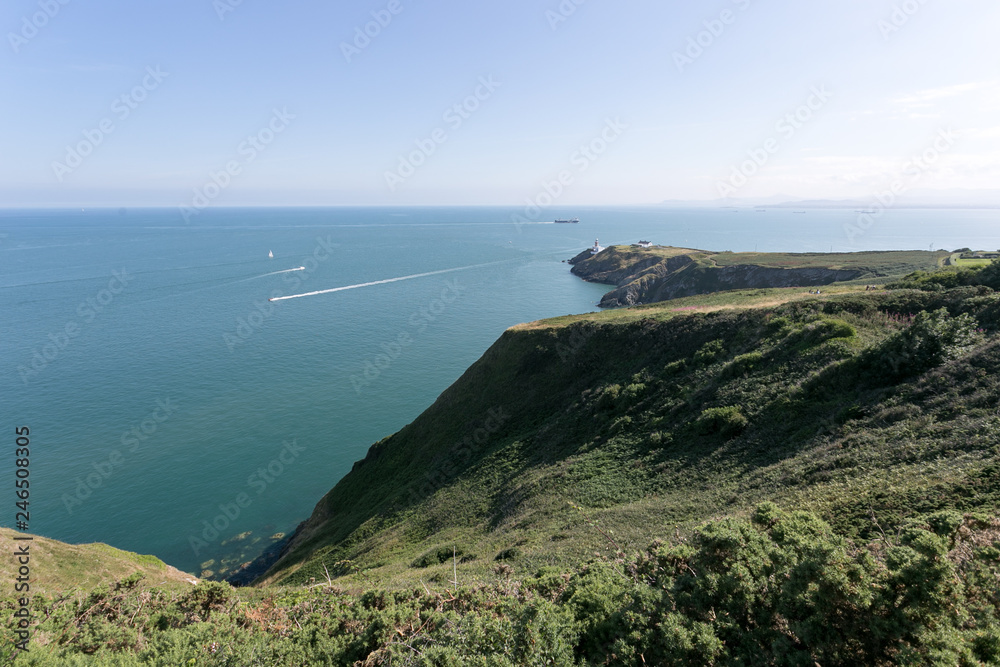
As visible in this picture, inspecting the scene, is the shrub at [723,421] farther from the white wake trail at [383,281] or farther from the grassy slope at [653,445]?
the white wake trail at [383,281]

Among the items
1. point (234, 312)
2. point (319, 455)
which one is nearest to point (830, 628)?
point (319, 455)

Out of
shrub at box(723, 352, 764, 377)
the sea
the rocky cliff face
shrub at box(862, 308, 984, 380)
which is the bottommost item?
the sea

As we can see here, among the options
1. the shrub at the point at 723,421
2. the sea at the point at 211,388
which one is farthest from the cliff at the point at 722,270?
the shrub at the point at 723,421

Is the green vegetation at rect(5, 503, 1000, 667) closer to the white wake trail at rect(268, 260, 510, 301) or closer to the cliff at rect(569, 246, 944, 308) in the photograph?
the cliff at rect(569, 246, 944, 308)

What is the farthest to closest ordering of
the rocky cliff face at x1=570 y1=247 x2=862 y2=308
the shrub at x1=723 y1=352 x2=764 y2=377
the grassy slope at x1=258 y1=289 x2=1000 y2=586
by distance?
the rocky cliff face at x1=570 y1=247 x2=862 y2=308
the shrub at x1=723 y1=352 x2=764 y2=377
the grassy slope at x1=258 y1=289 x2=1000 y2=586

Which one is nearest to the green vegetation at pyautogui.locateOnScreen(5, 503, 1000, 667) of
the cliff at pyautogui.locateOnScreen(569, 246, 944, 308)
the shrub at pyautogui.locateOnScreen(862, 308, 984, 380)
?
the shrub at pyautogui.locateOnScreen(862, 308, 984, 380)

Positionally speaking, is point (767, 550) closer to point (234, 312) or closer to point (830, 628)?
point (830, 628)
